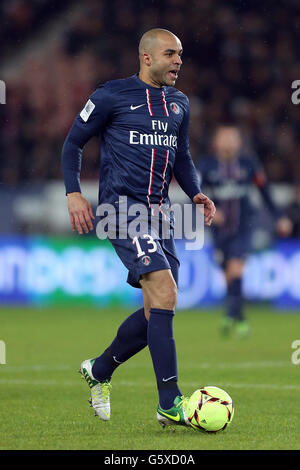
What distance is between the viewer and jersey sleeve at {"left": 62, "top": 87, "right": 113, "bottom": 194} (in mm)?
4699

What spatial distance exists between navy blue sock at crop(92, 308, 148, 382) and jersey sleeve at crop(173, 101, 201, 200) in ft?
2.36

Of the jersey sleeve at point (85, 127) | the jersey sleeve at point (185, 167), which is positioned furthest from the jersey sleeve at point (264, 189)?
the jersey sleeve at point (85, 127)

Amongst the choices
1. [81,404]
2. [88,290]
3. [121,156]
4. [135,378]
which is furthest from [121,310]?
[121,156]

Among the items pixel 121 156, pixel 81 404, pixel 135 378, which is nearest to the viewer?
pixel 121 156

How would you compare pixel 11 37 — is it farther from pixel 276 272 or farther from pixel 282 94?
pixel 276 272

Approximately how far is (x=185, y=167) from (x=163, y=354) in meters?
1.14

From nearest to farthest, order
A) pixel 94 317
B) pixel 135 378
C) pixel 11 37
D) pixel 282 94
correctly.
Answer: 1. pixel 135 378
2. pixel 94 317
3. pixel 282 94
4. pixel 11 37

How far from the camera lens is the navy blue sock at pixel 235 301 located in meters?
9.49

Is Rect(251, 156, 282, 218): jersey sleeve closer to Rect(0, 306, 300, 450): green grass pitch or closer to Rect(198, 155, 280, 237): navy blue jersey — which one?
Rect(198, 155, 280, 237): navy blue jersey

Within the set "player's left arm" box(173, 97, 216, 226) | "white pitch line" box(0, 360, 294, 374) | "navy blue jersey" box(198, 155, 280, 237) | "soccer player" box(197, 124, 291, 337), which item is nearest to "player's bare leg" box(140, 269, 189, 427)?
"player's left arm" box(173, 97, 216, 226)

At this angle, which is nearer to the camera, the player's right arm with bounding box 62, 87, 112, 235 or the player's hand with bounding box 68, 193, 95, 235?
the player's hand with bounding box 68, 193, 95, 235

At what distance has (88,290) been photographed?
12.4m

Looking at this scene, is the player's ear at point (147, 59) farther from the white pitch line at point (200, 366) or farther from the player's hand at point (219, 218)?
the player's hand at point (219, 218)
